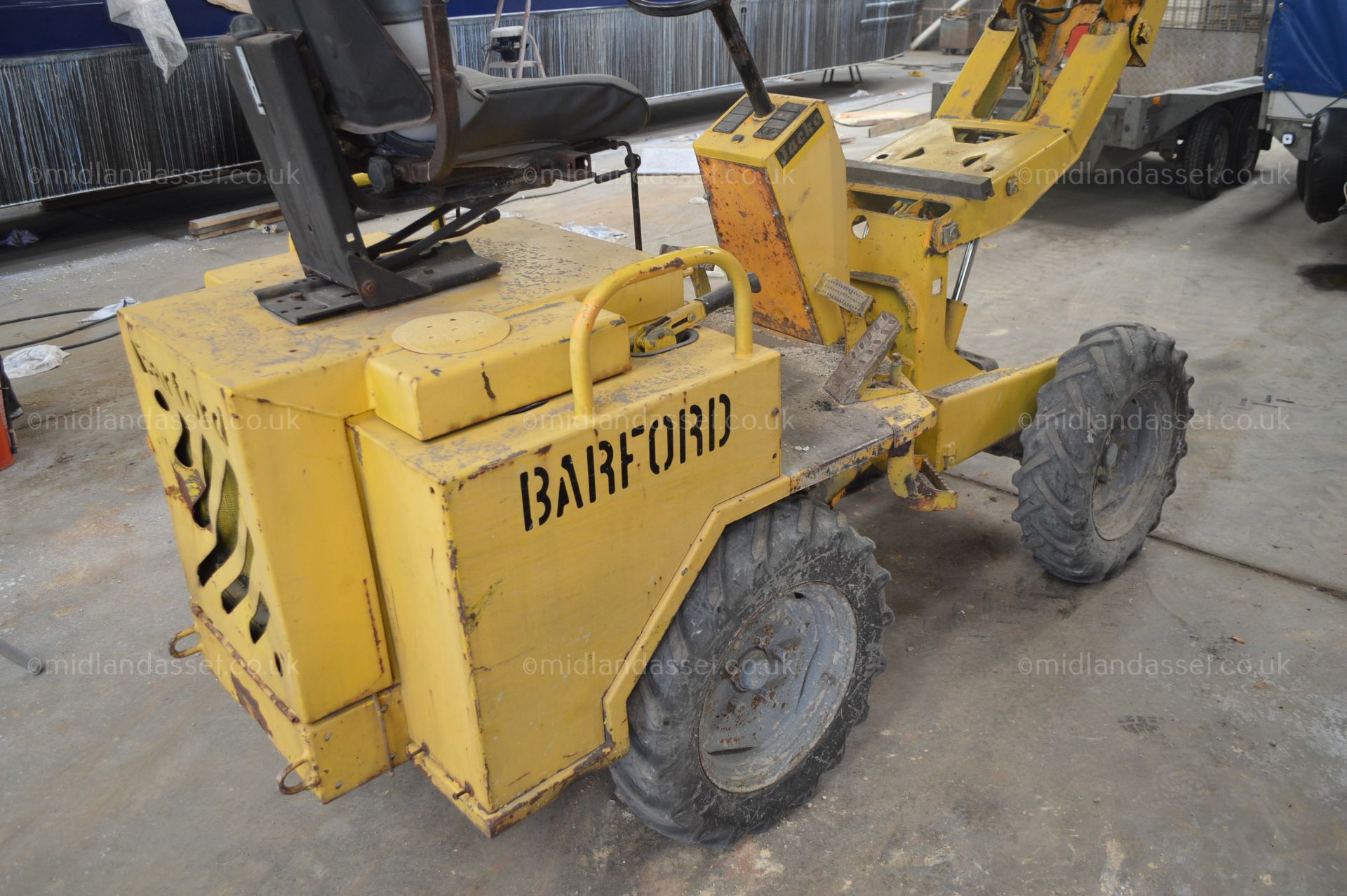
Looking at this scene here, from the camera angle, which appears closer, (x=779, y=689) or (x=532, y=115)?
(x=532, y=115)

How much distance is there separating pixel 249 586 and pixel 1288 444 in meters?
4.64

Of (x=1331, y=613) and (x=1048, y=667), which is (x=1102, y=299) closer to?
(x=1331, y=613)

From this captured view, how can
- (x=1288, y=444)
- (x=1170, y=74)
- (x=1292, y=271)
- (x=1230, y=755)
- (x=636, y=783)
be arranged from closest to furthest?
(x=636, y=783) < (x=1230, y=755) < (x=1288, y=444) < (x=1292, y=271) < (x=1170, y=74)

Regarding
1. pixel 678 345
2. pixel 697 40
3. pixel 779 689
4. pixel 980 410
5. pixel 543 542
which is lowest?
pixel 779 689

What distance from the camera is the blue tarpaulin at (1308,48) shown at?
741cm

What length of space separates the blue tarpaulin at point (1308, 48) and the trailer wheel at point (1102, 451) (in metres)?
5.16

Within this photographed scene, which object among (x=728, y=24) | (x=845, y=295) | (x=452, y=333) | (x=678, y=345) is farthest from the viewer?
(x=845, y=295)

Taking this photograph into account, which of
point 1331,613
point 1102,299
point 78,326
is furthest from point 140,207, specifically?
point 1331,613

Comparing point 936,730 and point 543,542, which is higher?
point 543,542

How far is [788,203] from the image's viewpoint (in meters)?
3.19

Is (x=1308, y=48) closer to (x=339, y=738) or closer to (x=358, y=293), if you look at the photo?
(x=358, y=293)

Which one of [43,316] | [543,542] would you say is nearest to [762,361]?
[543,542]

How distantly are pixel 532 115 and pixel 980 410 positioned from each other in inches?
73.2

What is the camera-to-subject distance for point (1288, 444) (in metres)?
4.88
